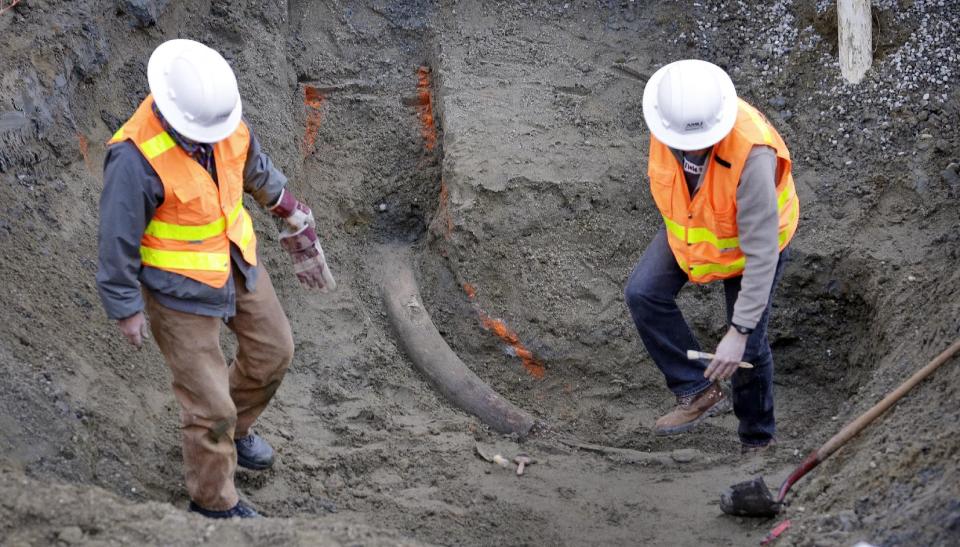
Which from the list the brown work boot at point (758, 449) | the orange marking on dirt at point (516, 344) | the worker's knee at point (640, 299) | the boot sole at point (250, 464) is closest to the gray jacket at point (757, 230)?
the worker's knee at point (640, 299)

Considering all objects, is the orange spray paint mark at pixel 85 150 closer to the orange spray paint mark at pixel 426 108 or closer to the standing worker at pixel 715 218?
the orange spray paint mark at pixel 426 108

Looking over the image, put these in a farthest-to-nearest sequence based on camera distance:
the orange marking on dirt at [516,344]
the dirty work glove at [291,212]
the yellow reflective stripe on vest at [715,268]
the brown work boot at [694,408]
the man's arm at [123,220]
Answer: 1. the orange marking on dirt at [516,344]
2. the brown work boot at [694,408]
3. the yellow reflective stripe on vest at [715,268]
4. the dirty work glove at [291,212]
5. the man's arm at [123,220]

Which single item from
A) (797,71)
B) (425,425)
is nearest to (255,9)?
(425,425)

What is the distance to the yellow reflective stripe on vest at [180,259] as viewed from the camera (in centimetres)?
382

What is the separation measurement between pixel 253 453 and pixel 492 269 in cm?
218

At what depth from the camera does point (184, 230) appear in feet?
12.6

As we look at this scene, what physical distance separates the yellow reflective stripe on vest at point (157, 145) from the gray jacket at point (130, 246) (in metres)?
0.03

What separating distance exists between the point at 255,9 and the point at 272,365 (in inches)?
131

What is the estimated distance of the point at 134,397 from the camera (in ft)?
15.2

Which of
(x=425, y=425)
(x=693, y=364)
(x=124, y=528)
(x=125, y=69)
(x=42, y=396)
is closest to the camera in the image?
(x=124, y=528)

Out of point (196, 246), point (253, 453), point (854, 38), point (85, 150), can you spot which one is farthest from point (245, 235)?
point (854, 38)

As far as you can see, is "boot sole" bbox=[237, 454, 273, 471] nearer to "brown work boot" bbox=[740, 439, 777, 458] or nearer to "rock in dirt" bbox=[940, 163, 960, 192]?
"brown work boot" bbox=[740, 439, 777, 458]

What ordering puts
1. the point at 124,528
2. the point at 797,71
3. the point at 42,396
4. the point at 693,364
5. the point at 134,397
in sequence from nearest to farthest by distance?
the point at 124,528 < the point at 42,396 < the point at 134,397 < the point at 693,364 < the point at 797,71

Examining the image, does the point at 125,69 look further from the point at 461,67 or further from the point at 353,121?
the point at 461,67
